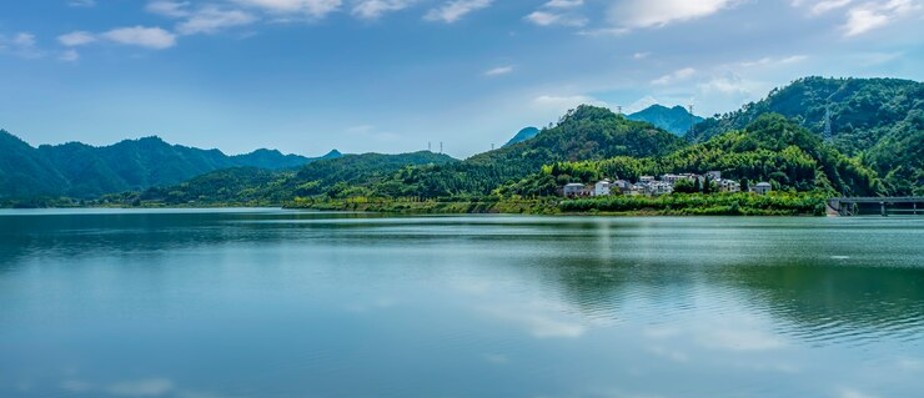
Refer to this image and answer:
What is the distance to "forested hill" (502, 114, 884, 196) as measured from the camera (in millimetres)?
120562

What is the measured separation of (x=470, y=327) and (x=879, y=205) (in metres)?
110

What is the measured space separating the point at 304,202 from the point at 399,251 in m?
142

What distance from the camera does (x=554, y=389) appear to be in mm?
12750

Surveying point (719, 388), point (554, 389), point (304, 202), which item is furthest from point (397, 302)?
point (304, 202)

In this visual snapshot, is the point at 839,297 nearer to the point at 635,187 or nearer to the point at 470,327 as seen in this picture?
the point at 470,327

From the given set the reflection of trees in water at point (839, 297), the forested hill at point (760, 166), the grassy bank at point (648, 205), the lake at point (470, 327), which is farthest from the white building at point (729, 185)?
the reflection of trees in water at point (839, 297)

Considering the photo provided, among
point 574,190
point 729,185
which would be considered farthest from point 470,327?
point 729,185

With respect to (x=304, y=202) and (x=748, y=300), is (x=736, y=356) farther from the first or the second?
(x=304, y=202)

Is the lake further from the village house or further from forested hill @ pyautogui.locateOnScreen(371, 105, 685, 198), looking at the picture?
forested hill @ pyautogui.locateOnScreen(371, 105, 685, 198)

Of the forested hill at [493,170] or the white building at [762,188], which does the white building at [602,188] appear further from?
the forested hill at [493,170]

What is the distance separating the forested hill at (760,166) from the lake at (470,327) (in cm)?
9007

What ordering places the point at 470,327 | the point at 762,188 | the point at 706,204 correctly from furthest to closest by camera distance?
the point at 762,188 → the point at 706,204 → the point at 470,327

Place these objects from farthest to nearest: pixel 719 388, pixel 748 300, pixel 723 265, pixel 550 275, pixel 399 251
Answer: pixel 399 251 < pixel 723 265 < pixel 550 275 < pixel 748 300 < pixel 719 388

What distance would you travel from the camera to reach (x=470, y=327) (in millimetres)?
18344
